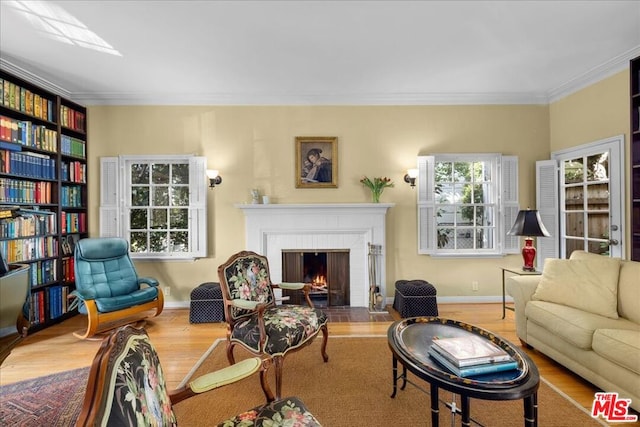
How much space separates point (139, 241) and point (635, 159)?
227 inches

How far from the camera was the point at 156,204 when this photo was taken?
411 centimetres

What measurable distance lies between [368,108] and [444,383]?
3.53 meters

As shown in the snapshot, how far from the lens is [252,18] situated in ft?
8.02

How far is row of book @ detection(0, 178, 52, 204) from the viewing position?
3002mm

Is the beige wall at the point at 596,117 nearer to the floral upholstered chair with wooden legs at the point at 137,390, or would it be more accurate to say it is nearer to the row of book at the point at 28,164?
the floral upholstered chair with wooden legs at the point at 137,390

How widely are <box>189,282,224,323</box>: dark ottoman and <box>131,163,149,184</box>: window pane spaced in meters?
1.85

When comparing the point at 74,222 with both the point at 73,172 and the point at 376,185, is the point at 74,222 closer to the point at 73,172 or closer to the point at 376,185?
the point at 73,172

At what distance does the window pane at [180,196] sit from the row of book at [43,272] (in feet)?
4.88

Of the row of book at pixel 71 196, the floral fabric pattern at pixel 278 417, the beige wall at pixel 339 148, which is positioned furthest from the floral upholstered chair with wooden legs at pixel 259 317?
the row of book at pixel 71 196

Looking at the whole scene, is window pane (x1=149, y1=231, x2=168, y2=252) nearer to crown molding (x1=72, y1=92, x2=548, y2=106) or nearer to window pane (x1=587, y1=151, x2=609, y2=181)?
crown molding (x1=72, y1=92, x2=548, y2=106)

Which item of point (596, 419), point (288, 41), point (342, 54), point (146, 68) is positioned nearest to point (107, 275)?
point (146, 68)

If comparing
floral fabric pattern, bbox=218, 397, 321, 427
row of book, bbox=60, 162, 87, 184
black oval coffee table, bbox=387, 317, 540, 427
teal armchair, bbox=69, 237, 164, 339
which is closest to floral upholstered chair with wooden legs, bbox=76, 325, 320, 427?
floral fabric pattern, bbox=218, 397, 321, 427

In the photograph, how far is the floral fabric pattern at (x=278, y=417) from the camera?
1232mm

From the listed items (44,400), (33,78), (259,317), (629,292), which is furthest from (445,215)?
(33,78)
